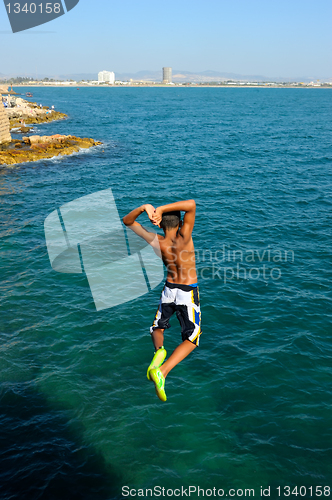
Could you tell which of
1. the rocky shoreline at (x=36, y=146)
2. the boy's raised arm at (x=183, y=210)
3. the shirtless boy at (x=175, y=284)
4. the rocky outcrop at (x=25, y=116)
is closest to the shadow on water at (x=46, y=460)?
the shirtless boy at (x=175, y=284)

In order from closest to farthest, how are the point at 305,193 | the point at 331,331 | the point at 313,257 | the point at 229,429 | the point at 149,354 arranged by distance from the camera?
the point at 229,429 → the point at 149,354 → the point at 331,331 → the point at 313,257 → the point at 305,193

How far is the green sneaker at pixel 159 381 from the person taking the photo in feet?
21.5

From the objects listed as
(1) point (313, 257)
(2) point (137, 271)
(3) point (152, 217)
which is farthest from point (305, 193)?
(3) point (152, 217)

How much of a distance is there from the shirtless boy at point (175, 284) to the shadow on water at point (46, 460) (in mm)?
4108

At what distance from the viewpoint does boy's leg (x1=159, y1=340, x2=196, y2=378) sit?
22.5ft

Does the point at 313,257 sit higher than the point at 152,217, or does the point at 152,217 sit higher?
the point at 152,217

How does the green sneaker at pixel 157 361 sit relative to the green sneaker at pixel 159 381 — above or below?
above

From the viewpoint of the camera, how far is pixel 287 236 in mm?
23844

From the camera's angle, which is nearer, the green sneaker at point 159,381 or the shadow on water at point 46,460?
the green sneaker at point 159,381

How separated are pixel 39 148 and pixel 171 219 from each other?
1793 inches

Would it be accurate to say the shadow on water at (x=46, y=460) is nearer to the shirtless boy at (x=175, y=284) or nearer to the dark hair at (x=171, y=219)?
the shirtless boy at (x=175, y=284)

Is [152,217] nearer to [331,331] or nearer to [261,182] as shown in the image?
[331,331]

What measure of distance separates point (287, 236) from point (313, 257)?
126 inches

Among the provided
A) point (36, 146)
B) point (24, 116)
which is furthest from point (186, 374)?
point (24, 116)
